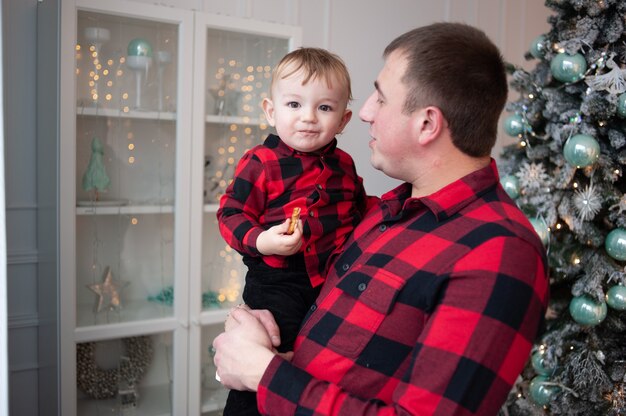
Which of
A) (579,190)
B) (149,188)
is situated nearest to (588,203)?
(579,190)

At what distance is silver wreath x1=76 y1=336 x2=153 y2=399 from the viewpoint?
8.05 feet

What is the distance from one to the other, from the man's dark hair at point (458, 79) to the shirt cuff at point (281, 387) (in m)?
0.54

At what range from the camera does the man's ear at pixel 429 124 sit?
1156 mm

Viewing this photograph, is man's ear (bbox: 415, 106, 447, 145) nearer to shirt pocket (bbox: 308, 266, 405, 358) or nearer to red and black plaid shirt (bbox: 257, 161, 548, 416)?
red and black plaid shirt (bbox: 257, 161, 548, 416)

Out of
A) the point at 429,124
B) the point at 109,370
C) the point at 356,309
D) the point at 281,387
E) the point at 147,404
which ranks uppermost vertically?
the point at 429,124

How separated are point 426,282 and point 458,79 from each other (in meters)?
0.39

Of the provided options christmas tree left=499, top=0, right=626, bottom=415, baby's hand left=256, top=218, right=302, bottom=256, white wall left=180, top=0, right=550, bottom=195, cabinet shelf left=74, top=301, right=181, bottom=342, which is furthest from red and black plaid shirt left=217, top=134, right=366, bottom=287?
white wall left=180, top=0, right=550, bottom=195

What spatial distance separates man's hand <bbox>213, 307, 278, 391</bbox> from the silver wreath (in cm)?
142

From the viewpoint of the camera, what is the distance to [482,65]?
3.76 feet

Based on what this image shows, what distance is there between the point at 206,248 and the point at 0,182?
4.30 ft

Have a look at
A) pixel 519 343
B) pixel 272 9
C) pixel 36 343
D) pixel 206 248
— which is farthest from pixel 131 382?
pixel 519 343

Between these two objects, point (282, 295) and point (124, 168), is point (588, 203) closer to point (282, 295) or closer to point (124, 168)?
point (282, 295)

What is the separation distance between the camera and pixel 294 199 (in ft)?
4.96

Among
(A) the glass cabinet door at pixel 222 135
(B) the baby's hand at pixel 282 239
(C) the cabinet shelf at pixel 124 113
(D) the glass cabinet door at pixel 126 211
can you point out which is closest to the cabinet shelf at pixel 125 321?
(D) the glass cabinet door at pixel 126 211
